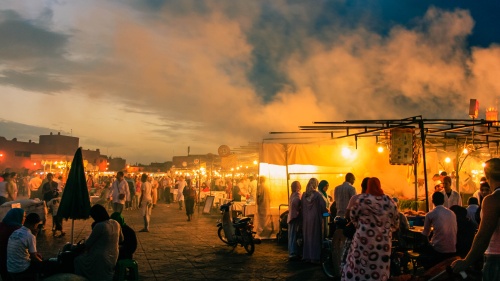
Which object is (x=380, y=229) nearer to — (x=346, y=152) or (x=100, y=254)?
(x=100, y=254)

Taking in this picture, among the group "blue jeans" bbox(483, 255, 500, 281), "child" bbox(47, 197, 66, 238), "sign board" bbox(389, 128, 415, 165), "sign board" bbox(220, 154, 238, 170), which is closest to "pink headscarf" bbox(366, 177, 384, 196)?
"blue jeans" bbox(483, 255, 500, 281)

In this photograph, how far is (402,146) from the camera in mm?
13594

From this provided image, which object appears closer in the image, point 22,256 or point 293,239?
point 22,256

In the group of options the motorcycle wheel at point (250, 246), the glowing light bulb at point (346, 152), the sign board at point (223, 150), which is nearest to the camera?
Result: the motorcycle wheel at point (250, 246)

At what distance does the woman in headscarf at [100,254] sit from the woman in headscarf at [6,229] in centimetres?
107

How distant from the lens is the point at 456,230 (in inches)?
281

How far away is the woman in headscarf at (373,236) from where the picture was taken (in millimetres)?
5168

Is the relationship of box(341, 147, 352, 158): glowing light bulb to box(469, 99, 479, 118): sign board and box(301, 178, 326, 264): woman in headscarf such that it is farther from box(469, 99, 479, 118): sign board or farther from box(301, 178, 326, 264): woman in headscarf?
box(301, 178, 326, 264): woman in headscarf

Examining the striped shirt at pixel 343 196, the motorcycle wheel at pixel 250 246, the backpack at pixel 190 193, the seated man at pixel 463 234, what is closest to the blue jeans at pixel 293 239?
the motorcycle wheel at pixel 250 246

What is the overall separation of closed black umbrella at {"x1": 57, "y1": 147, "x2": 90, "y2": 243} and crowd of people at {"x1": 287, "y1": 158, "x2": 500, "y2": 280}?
529cm

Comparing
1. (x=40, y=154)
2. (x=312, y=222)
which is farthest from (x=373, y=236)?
(x=40, y=154)

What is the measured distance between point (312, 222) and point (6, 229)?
6957 mm

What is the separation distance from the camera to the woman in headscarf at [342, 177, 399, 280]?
5.17 metres

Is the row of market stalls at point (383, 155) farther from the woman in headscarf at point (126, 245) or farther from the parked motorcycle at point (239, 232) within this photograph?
the woman in headscarf at point (126, 245)
